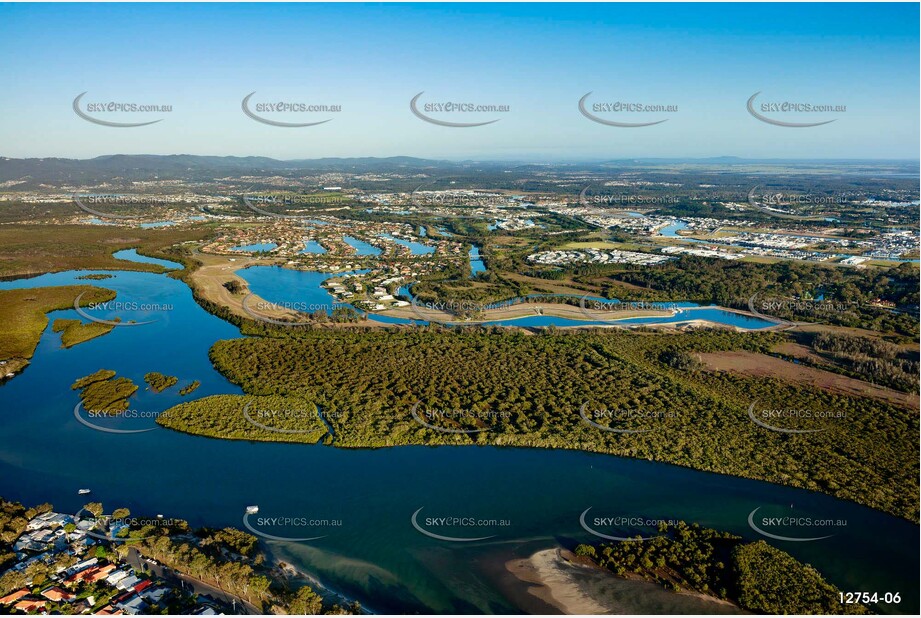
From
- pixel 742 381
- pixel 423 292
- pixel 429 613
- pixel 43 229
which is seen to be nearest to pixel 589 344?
pixel 742 381

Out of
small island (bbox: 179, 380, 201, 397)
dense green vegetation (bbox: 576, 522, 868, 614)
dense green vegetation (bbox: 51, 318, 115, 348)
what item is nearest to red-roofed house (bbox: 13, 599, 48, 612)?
small island (bbox: 179, 380, 201, 397)

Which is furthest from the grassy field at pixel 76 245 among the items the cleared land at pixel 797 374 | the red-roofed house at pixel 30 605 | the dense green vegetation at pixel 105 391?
the cleared land at pixel 797 374

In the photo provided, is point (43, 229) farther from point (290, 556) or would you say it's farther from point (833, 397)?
point (833, 397)

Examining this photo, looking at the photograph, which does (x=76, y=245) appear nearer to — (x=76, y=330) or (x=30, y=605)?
(x=76, y=330)

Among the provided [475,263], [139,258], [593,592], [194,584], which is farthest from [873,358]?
[139,258]

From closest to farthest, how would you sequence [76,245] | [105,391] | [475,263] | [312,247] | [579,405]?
1. [579,405]
2. [105,391]
3. [475,263]
4. [76,245]
5. [312,247]

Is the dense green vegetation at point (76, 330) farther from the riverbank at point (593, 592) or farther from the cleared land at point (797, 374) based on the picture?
the cleared land at point (797, 374)

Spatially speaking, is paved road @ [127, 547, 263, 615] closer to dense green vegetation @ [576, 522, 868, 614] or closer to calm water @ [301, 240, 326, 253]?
dense green vegetation @ [576, 522, 868, 614]

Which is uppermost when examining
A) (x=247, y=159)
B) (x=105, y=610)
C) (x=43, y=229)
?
(x=247, y=159)
